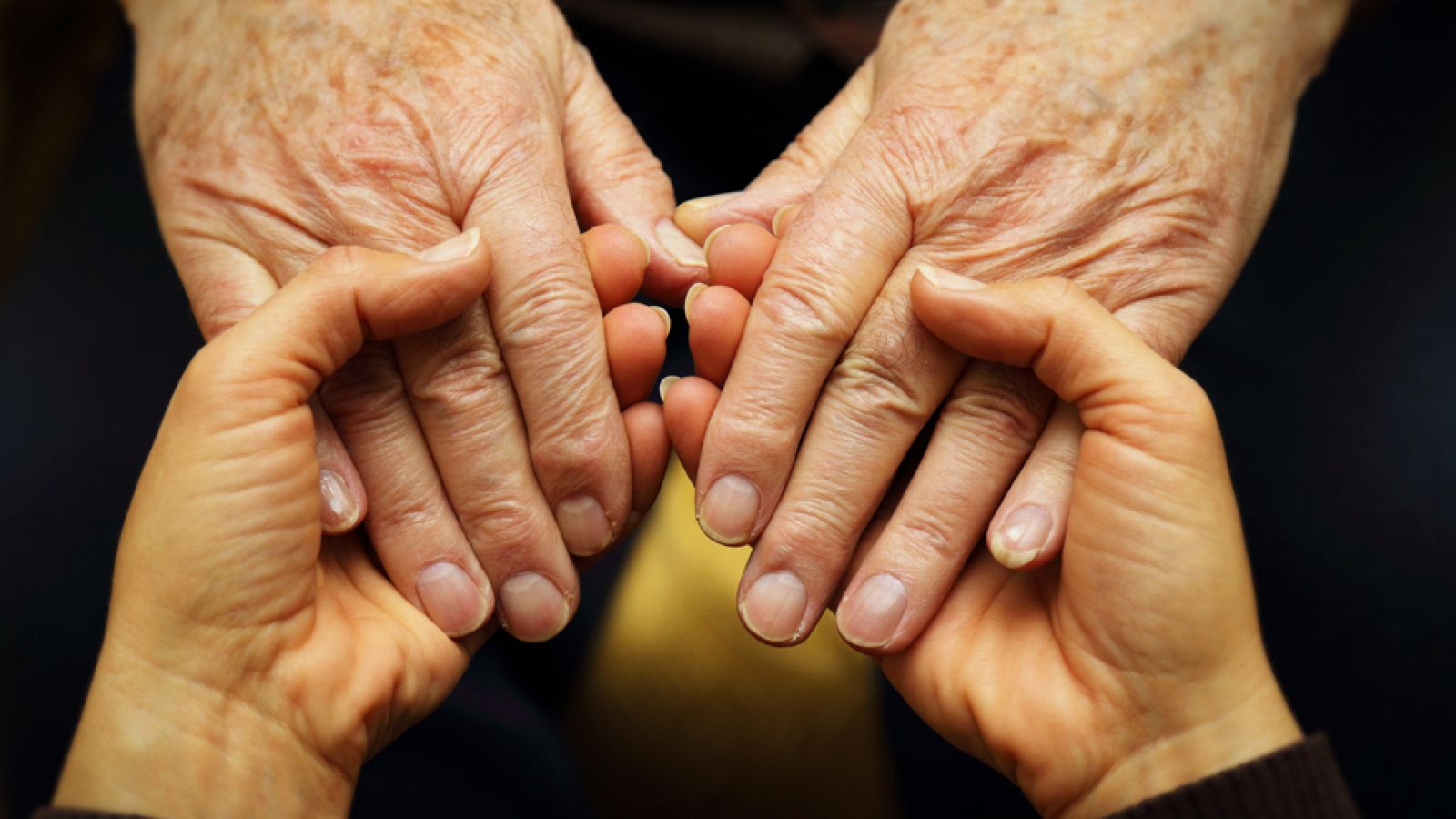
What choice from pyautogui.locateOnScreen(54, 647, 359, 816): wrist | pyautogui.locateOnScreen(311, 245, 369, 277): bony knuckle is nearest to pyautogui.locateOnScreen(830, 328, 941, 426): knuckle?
pyautogui.locateOnScreen(311, 245, 369, 277): bony knuckle

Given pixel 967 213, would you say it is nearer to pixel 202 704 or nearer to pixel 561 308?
pixel 561 308

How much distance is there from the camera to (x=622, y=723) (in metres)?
1.06

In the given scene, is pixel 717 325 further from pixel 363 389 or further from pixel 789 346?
pixel 363 389

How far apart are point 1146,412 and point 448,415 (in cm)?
60

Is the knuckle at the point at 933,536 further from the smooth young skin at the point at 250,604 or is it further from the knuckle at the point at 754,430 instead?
the smooth young skin at the point at 250,604

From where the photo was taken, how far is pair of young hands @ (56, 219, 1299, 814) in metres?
0.72

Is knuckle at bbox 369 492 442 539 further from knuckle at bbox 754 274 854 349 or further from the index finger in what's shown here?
knuckle at bbox 754 274 854 349

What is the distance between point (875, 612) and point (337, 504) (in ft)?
1.58

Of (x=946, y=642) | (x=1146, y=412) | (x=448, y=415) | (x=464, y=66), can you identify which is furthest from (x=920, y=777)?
(x=464, y=66)

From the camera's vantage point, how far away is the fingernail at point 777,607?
0.89m

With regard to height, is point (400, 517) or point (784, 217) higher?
point (784, 217)

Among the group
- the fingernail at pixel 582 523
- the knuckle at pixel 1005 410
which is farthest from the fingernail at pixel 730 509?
the knuckle at pixel 1005 410

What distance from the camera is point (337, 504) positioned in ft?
2.79

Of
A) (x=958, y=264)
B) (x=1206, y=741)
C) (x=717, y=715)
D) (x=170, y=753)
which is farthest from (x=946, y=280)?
(x=170, y=753)
